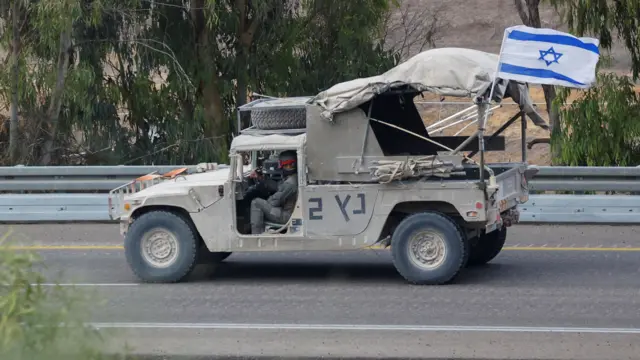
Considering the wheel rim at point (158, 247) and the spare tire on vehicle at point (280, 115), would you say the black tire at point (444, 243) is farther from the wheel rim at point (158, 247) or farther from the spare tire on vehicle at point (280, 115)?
the wheel rim at point (158, 247)

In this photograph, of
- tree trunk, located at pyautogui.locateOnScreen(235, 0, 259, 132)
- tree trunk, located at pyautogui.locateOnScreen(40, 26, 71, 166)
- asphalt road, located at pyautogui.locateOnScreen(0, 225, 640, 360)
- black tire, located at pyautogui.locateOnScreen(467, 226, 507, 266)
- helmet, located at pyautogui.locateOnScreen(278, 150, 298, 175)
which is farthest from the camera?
tree trunk, located at pyautogui.locateOnScreen(235, 0, 259, 132)

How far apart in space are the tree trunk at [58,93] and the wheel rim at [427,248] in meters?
10.5

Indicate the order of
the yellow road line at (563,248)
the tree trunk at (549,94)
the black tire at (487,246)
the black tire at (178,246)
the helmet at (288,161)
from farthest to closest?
the tree trunk at (549,94), the yellow road line at (563,248), the black tire at (487,246), the black tire at (178,246), the helmet at (288,161)

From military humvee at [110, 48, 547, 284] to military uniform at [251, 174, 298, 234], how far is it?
0.11 m

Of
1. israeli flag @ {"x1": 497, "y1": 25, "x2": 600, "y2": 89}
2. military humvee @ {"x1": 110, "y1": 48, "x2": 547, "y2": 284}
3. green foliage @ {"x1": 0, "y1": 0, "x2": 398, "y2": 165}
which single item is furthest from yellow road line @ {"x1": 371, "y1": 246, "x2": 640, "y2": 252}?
green foliage @ {"x1": 0, "y1": 0, "x2": 398, "y2": 165}

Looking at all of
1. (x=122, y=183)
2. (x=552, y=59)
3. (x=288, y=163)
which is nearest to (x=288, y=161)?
(x=288, y=163)

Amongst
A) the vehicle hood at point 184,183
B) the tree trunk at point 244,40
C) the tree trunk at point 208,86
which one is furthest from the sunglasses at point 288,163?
the tree trunk at point 244,40

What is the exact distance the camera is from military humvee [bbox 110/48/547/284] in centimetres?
993

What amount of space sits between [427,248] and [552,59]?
2.15 metres

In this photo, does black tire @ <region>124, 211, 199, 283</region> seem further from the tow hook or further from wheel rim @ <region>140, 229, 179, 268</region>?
the tow hook

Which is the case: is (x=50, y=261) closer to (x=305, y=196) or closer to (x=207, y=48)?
(x=305, y=196)

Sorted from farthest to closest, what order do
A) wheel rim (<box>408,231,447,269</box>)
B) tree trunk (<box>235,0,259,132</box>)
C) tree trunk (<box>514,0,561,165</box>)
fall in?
tree trunk (<box>235,0,259,132</box>) < tree trunk (<box>514,0,561,165</box>) < wheel rim (<box>408,231,447,269</box>)

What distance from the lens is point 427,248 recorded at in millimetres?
10039

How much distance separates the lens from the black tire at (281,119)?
34.3 ft
